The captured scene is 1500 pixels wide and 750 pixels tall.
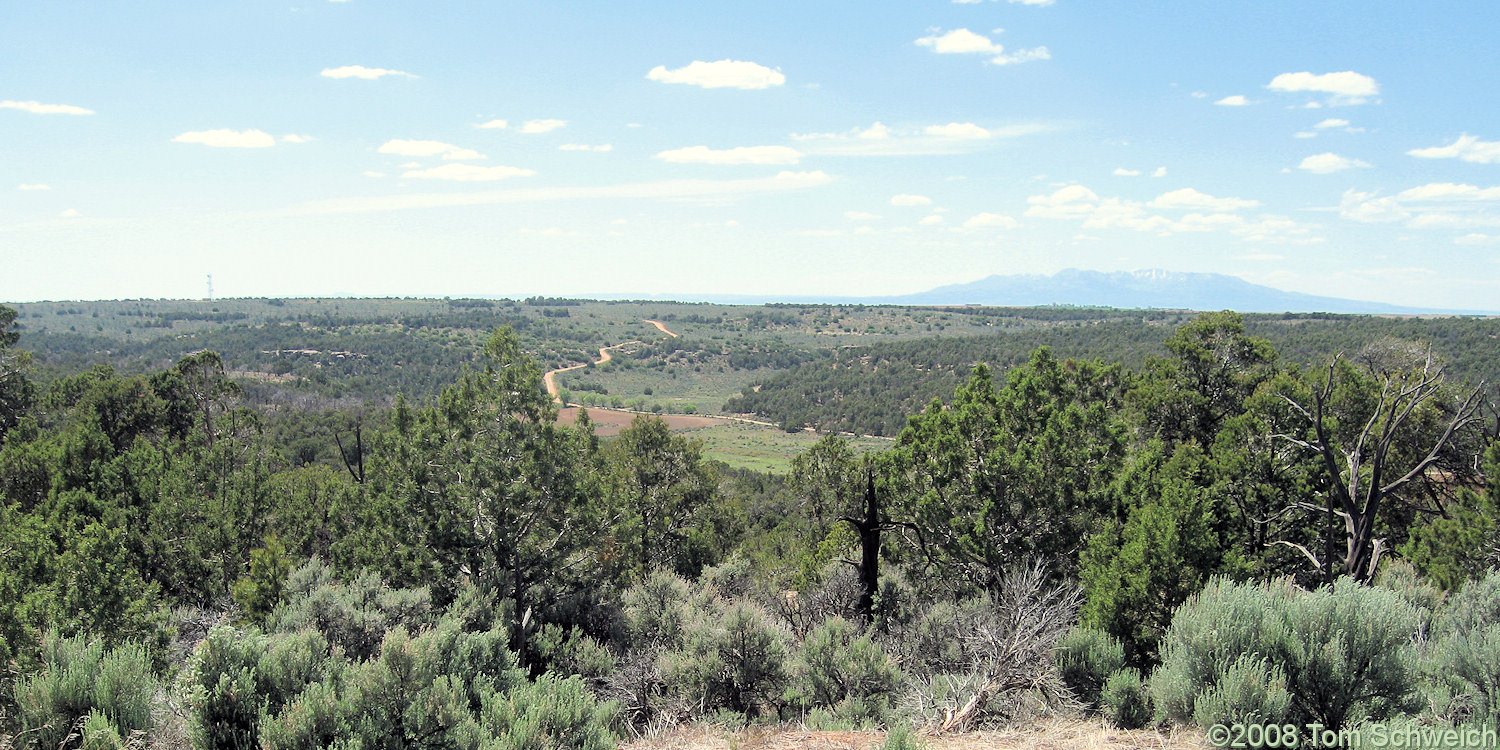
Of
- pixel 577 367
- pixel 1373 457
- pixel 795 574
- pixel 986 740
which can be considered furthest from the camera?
pixel 577 367

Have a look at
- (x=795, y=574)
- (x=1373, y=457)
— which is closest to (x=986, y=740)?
(x=1373, y=457)

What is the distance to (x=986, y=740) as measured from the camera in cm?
810

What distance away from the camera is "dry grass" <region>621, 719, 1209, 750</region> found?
24.5 feet

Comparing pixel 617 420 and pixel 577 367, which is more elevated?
pixel 577 367

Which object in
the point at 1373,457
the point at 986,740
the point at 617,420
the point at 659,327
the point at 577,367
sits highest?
Answer: the point at 659,327

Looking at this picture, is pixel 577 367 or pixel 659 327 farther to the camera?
pixel 659 327

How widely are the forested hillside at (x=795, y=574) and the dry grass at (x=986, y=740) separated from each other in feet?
1.04

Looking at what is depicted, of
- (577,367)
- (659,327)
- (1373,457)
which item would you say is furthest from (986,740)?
(659,327)

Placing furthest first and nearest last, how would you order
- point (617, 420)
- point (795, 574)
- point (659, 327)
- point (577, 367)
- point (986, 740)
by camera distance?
point (659, 327) → point (577, 367) → point (617, 420) → point (795, 574) → point (986, 740)

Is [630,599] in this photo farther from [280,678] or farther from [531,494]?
[280,678]

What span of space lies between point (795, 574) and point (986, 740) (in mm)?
11455

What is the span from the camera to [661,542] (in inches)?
1009

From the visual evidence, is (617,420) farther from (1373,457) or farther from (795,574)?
(1373,457)

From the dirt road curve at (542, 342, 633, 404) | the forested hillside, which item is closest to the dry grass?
Result: the forested hillside
